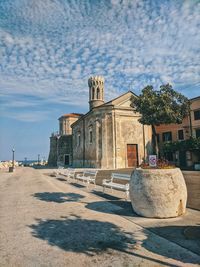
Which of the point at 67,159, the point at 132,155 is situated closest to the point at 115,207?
the point at 132,155

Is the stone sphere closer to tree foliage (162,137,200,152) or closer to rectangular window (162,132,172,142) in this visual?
tree foliage (162,137,200,152)

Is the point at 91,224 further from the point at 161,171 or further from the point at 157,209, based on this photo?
the point at 161,171

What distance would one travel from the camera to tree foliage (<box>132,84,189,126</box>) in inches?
368

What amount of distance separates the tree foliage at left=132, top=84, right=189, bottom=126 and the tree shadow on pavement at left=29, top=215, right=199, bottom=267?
4867 millimetres

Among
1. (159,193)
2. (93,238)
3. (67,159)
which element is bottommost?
(93,238)

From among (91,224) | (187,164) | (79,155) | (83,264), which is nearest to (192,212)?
(91,224)

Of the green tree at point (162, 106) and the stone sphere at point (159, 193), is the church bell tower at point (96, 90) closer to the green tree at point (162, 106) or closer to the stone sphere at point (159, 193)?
the green tree at point (162, 106)

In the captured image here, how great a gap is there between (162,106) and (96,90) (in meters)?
38.4

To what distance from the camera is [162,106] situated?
9.41 meters

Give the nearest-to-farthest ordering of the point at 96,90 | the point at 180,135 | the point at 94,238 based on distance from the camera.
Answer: the point at 94,238, the point at 180,135, the point at 96,90

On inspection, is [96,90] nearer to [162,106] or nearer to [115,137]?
[115,137]

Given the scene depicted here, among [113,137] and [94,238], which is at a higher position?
[113,137]

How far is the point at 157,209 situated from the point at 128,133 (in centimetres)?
2905

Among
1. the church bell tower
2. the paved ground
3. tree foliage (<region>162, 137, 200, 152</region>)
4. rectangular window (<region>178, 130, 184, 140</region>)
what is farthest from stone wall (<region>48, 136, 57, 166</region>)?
the paved ground
